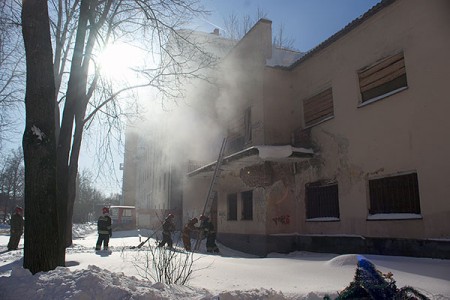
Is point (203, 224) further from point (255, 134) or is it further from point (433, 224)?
point (433, 224)

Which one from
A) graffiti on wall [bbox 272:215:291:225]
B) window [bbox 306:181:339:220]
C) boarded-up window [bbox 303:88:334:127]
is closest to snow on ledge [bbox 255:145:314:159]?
window [bbox 306:181:339:220]

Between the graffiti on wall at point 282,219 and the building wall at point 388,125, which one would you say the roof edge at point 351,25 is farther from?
the graffiti on wall at point 282,219

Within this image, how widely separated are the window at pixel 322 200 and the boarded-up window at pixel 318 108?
1.96 metres

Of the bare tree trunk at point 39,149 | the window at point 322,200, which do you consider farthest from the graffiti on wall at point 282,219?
the bare tree trunk at point 39,149

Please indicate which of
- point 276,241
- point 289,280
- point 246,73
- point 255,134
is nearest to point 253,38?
point 246,73

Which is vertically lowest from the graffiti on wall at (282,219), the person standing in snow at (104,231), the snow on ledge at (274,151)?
the person standing in snow at (104,231)

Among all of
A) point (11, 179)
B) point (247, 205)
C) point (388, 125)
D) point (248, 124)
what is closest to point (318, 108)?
point (388, 125)

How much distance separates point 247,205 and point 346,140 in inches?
194

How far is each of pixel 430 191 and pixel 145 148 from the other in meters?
30.4

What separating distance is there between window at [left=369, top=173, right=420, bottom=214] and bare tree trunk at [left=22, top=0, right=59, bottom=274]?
22.9 feet

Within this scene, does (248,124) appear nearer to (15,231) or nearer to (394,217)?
(394,217)

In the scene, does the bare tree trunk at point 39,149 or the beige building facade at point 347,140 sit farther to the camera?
the beige building facade at point 347,140

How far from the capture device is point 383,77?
907 centimetres

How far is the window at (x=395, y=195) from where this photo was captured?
Answer: 8.09m
